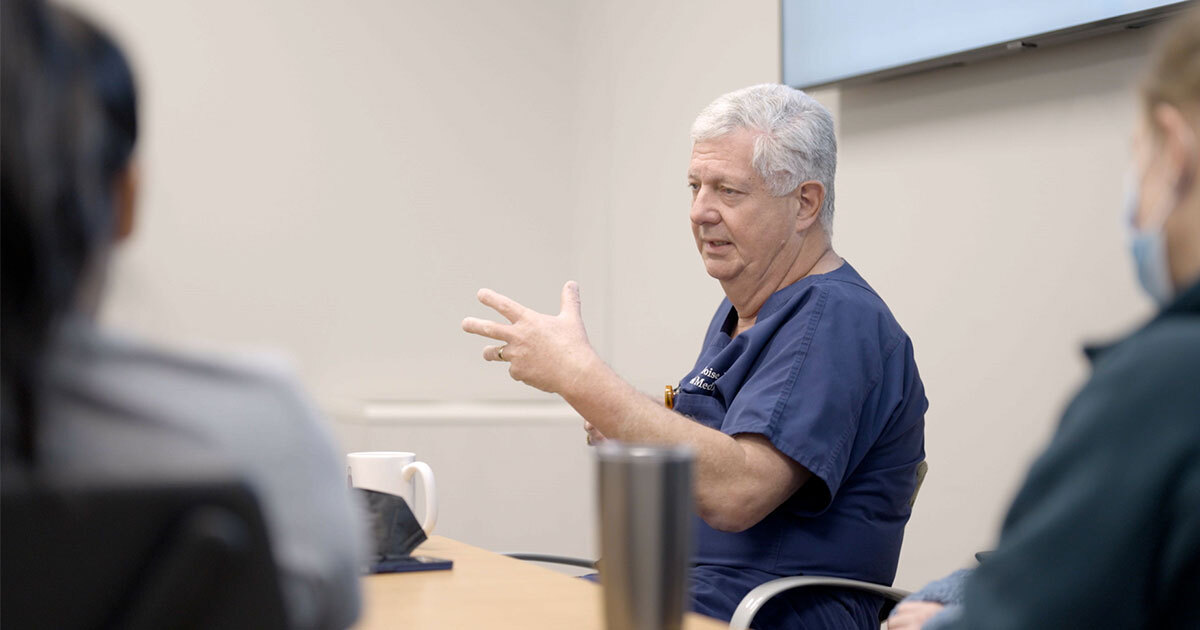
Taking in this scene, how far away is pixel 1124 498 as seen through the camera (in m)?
0.74

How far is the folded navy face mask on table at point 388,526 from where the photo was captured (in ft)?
4.84

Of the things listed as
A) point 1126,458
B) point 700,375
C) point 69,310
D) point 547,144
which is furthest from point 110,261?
point 547,144

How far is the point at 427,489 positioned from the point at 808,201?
97 cm

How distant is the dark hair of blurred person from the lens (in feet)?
1.74

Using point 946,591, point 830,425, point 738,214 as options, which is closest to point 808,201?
point 738,214

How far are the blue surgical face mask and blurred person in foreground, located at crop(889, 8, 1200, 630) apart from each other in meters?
0.02

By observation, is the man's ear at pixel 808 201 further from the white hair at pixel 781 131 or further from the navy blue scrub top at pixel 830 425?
the navy blue scrub top at pixel 830 425

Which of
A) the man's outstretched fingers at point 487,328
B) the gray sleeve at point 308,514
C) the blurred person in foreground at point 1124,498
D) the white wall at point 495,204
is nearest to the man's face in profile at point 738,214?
the man's outstretched fingers at point 487,328

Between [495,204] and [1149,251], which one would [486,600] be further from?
[495,204]

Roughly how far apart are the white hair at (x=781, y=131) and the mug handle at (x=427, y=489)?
0.89 meters

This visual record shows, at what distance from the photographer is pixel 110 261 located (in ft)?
1.90

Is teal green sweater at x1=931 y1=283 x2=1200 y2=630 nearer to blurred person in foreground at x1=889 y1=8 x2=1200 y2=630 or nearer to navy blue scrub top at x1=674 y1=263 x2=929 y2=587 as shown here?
blurred person in foreground at x1=889 y1=8 x2=1200 y2=630

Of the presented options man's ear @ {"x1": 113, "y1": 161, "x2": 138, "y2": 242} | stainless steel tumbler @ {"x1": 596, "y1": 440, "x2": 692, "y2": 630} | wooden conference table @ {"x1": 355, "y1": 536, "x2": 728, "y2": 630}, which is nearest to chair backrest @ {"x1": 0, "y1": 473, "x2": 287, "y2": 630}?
man's ear @ {"x1": 113, "y1": 161, "x2": 138, "y2": 242}

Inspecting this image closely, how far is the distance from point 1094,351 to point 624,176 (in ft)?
9.95
